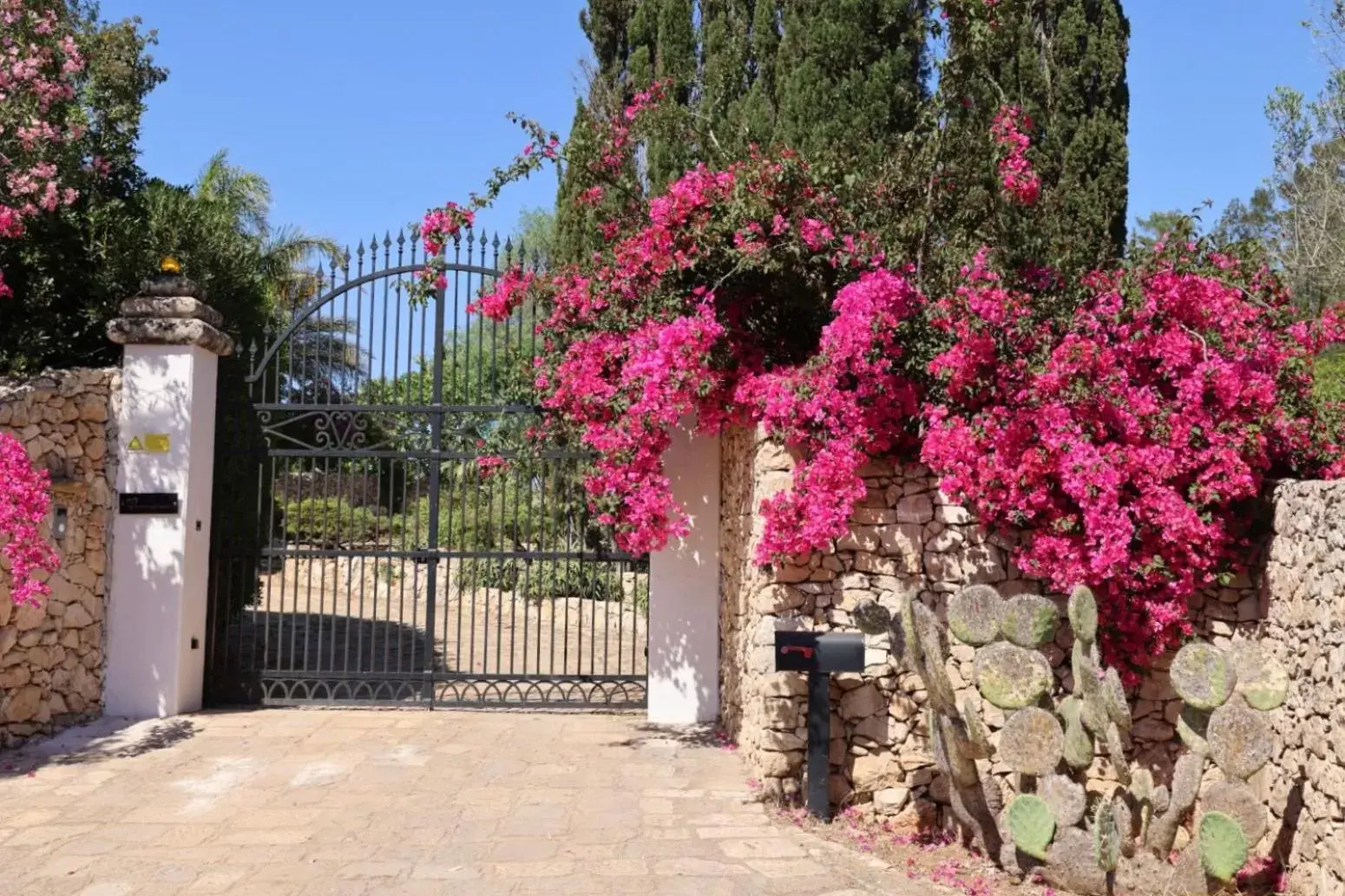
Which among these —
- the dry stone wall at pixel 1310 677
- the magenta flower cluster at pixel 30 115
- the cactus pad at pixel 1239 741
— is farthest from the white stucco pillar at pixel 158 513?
the dry stone wall at pixel 1310 677

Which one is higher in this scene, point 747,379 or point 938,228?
point 938,228

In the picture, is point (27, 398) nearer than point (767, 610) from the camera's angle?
No

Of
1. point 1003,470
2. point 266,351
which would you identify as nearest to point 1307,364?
point 1003,470

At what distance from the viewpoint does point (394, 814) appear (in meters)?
5.48

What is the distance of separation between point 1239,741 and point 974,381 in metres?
2.26

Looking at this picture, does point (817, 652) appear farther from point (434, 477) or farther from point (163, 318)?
point (163, 318)

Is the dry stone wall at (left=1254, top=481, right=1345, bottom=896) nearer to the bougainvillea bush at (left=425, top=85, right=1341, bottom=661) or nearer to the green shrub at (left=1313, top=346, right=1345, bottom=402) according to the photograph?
the bougainvillea bush at (left=425, top=85, right=1341, bottom=661)

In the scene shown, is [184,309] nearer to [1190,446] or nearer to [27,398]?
[27,398]

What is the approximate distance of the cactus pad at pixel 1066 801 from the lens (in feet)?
15.0

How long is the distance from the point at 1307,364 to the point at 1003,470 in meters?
2.08

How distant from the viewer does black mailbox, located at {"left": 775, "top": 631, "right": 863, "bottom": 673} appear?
5.39 metres

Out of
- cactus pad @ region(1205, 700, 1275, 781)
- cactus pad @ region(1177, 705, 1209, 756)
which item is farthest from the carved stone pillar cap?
cactus pad @ region(1205, 700, 1275, 781)

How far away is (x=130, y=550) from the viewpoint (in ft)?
24.0

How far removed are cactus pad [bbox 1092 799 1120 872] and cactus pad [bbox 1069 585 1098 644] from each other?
0.70 meters
